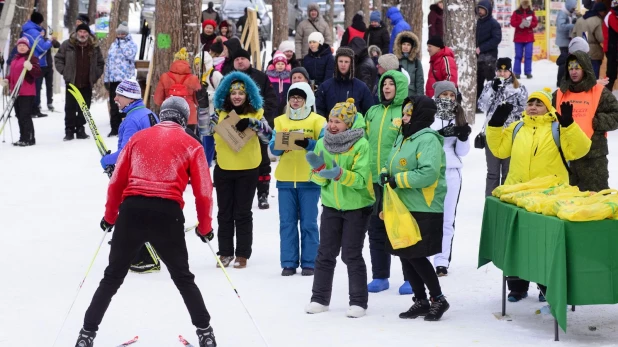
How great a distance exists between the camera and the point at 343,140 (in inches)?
331

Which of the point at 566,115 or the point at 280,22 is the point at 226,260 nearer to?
the point at 566,115

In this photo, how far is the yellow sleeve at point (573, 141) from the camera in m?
8.04

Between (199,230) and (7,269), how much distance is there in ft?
11.4

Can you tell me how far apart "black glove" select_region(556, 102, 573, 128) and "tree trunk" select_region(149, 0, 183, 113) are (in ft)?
26.9

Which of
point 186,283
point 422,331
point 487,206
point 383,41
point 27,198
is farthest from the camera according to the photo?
point 383,41

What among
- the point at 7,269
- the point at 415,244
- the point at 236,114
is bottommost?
the point at 7,269

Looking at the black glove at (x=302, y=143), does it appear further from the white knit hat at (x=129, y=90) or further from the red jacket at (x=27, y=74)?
the red jacket at (x=27, y=74)

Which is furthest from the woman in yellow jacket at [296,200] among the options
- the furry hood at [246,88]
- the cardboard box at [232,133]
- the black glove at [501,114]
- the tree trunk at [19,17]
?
the tree trunk at [19,17]

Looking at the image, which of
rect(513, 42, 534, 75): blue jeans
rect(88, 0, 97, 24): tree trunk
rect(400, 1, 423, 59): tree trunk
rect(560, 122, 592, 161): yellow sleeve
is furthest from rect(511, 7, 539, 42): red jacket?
rect(560, 122, 592, 161): yellow sleeve

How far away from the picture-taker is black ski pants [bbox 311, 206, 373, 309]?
838cm

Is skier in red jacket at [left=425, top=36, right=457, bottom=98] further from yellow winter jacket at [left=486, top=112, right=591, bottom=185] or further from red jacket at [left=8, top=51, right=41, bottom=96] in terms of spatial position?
red jacket at [left=8, top=51, right=41, bottom=96]

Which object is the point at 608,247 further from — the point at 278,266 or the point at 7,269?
the point at 7,269

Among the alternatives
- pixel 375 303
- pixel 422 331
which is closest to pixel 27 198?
pixel 375 303

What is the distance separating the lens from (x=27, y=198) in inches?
559
